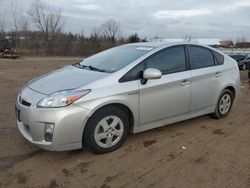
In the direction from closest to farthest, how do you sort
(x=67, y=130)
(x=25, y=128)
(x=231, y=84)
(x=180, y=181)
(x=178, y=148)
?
(x=180, y=181) → (x=67, y=130) → (x=25, y=128) → (x=178, y=148) → (x=231, y=84)

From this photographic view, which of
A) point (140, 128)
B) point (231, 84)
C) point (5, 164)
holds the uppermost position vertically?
point (231, 84)

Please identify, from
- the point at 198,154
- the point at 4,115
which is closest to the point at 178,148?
the point at 198,154

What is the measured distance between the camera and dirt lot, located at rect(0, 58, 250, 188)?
313 cm

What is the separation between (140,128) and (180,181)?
1133mm

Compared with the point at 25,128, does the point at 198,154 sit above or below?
below

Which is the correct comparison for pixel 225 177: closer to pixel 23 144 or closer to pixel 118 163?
pixel 118 163

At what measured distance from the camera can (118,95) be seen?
369 centimetres

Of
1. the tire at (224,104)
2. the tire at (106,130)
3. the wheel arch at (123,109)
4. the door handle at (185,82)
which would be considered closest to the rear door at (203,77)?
the door handle at (185,82)

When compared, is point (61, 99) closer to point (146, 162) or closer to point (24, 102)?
point (24, 102)

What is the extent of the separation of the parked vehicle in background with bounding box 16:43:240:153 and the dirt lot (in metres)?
0.26

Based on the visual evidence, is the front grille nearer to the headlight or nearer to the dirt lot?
the headlight

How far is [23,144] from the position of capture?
162 inches

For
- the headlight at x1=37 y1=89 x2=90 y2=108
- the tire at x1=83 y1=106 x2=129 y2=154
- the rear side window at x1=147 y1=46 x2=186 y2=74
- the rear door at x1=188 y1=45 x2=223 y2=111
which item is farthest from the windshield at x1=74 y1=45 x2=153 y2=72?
the rear door at x1=188 y1=45 x2=223 y2=111

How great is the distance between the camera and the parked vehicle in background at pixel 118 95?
3.39 m
